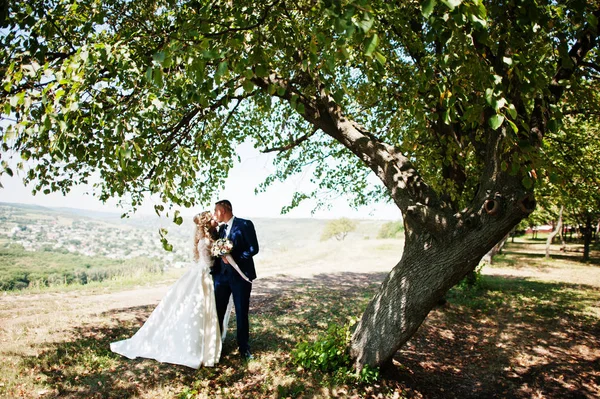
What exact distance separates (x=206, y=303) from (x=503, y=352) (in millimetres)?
6486

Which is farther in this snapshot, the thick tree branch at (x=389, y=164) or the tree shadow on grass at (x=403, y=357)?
the tree shadow on grass at (x=403, y=357)

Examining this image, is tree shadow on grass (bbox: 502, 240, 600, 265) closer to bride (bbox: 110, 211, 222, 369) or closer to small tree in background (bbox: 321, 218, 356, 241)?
bride (bbox: 110, 211, 222, 369)

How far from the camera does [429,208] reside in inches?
200

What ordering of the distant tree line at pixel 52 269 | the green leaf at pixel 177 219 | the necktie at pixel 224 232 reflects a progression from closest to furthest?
the green leaf at pixel 177 219 < the necktie at pixel 224 232 < the distant tree line at pixel 52 269

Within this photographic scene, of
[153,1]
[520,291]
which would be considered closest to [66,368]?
[153,1]

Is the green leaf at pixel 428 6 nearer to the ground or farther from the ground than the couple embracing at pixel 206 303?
farther from the ground

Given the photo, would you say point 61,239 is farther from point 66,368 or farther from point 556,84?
point 556,84

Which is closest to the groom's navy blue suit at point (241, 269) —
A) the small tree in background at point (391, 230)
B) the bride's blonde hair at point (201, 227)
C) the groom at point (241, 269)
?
the groom at point (241, 269)

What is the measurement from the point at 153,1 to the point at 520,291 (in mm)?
16288

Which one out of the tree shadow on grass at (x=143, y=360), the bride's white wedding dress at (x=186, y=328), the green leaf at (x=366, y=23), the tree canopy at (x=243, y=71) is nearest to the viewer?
the green leaf at (x=366, y=23)

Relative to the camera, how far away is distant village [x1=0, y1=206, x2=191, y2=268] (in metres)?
23.7

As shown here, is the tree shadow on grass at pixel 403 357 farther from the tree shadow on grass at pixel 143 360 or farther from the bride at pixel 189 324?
the bride at pixel 189 324

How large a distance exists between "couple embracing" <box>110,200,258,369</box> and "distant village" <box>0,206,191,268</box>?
14422 millimetres

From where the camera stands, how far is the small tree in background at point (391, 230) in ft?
212
